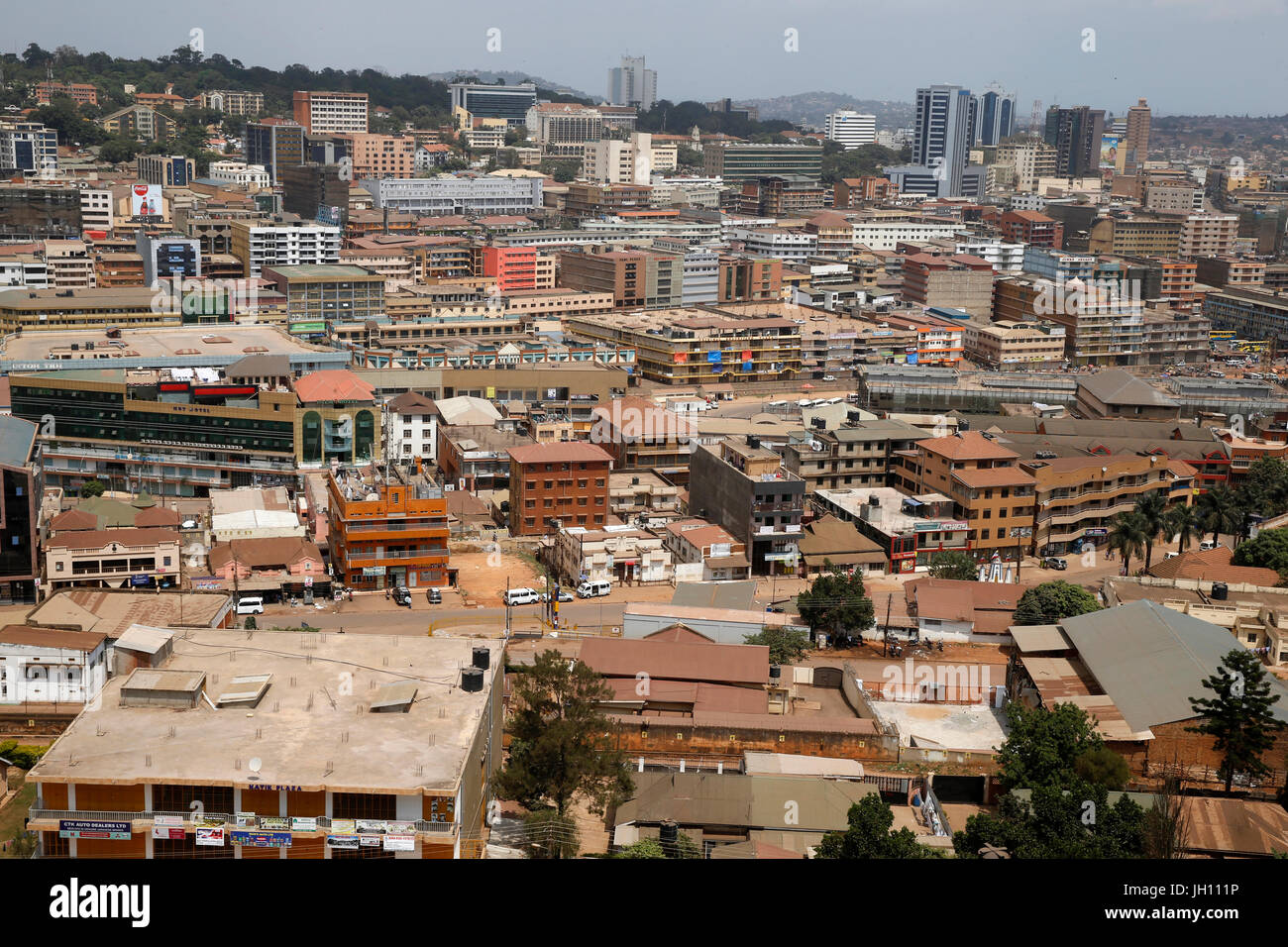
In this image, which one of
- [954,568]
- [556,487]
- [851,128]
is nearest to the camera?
[954,568]

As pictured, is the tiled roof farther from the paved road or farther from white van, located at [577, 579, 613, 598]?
white van, located at [577, 579, 613, 598]

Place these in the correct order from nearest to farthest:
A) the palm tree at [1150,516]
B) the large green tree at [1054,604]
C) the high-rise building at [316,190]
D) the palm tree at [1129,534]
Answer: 1. the large green tree at [1054,604]
2. the palm tree at [1129,534]
3. the palm tree at [1150,516]
4. the high-rise building at [316,190]

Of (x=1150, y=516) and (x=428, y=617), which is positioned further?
(x=1150, y=516)

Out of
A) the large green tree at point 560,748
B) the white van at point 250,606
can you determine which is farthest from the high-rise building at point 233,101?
the large green tree at point 560,748

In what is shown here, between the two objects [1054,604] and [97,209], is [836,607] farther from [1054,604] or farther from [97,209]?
[97,209]

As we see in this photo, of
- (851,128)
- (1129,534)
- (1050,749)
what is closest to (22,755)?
(1050,749)

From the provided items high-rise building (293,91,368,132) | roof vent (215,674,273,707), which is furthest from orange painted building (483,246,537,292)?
roof vent (215,674,273,707)

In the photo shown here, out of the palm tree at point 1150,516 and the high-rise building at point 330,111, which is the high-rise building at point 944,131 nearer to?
the high-rise building at point 330,111
